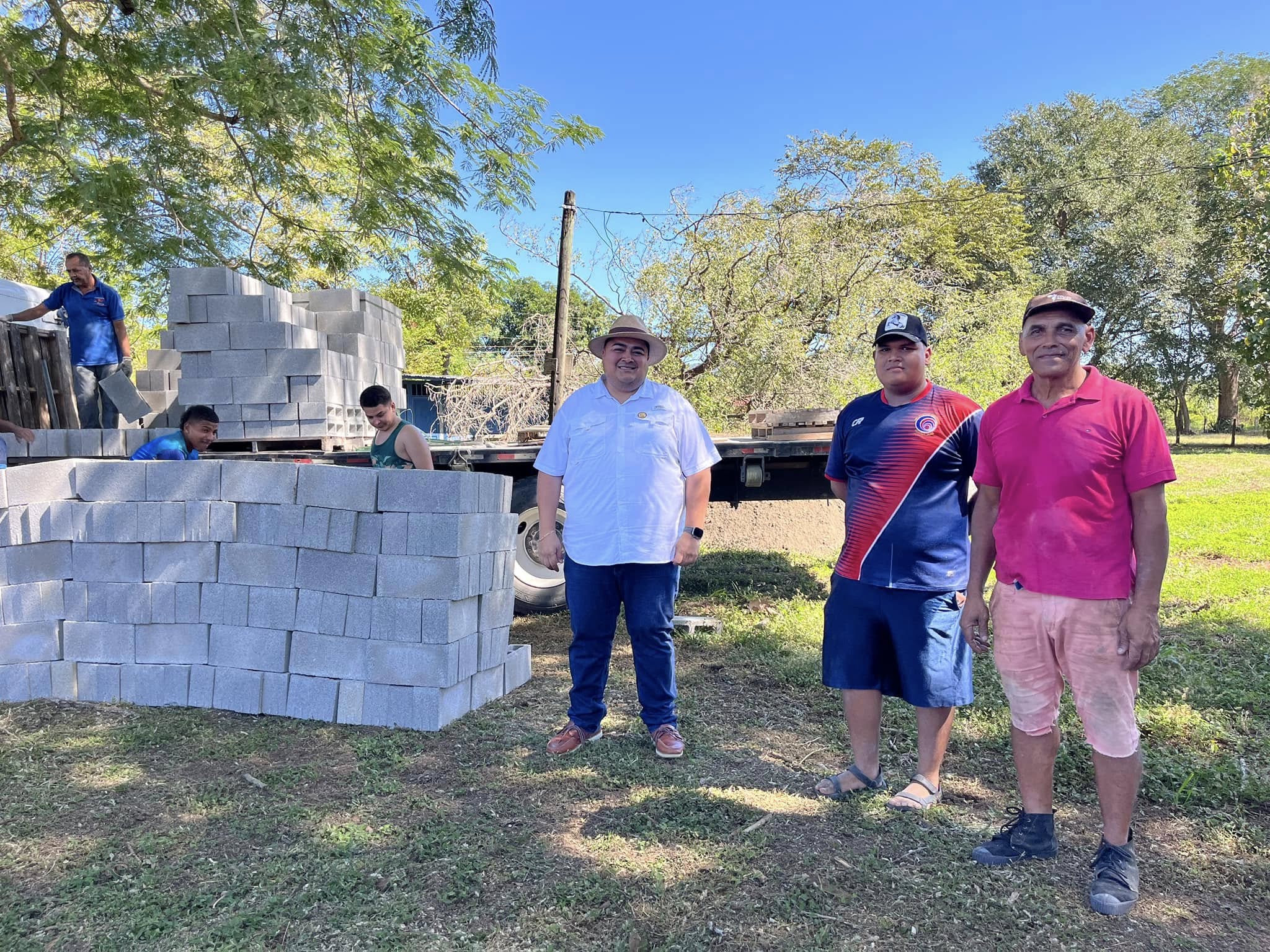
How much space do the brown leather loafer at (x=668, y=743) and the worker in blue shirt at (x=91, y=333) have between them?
20.1ft

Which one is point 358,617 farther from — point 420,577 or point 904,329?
point 904,329

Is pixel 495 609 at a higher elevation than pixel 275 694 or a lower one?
higher

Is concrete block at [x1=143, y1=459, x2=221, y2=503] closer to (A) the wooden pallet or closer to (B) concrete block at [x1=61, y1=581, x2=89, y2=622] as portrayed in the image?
(B) concrete block at [x1=61, y1=581, x2=89, y2=622]

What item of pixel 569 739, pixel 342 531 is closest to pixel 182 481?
pixel 342 531

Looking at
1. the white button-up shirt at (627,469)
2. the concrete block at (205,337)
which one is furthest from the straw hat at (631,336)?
the concrete block at (205,337)

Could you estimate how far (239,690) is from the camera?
445 cm

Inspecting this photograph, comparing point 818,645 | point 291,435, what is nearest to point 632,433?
point 818,645

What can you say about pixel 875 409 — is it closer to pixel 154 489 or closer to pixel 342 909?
pixel 342 909

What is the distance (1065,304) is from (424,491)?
299 cm

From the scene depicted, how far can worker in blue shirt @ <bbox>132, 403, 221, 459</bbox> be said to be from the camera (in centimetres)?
489

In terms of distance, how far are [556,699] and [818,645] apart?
76.3 inches

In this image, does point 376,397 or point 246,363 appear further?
point 246,363

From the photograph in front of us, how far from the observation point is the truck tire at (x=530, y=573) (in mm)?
6484

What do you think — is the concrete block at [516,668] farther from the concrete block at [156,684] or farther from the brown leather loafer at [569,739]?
the concrete block at [156,684]
